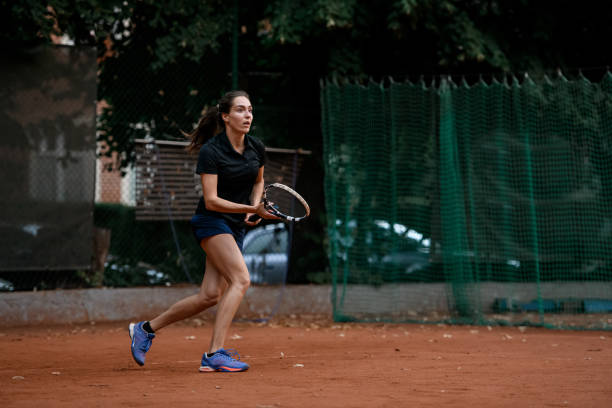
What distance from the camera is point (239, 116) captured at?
626 cm

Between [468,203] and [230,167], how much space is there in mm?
4618

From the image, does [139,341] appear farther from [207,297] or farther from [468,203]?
[468,203]

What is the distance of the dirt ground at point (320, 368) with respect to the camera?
16.4 feet

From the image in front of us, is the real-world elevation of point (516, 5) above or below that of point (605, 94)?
above

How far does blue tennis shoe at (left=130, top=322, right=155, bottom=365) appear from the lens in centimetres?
627

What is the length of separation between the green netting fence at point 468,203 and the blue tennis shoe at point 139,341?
4.07 metres

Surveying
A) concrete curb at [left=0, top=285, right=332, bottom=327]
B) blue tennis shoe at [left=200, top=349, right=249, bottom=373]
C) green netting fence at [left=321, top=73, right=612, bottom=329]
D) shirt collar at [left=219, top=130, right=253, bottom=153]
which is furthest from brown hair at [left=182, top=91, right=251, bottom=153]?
concrete curb at [left=0, top=285, right=332, bottom=327]

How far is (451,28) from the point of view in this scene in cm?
1040

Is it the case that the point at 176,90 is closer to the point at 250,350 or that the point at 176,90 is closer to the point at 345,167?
the point at 345,167

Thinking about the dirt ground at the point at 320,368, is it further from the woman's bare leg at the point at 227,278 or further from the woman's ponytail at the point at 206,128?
the woman's ponytail at the point at 206,128

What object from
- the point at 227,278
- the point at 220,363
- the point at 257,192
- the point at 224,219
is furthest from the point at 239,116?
the point at 220,363

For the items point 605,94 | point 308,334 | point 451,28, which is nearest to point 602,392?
point 308,334

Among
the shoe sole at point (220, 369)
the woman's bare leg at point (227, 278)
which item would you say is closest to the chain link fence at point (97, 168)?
the woman's bare leg at point (227, 278)

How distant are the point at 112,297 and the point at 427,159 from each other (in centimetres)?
428
